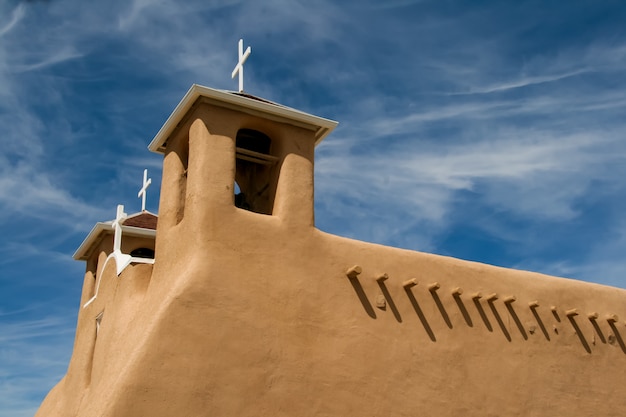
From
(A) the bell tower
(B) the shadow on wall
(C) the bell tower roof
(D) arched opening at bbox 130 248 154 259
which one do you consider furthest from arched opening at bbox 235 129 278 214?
(D) arched opening at bbox 130 248 154 259

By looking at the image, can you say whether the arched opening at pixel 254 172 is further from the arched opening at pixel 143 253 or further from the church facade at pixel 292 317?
the arched opening at pixel 143 253

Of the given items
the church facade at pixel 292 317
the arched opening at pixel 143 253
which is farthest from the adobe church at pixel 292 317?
the arched opening at pixel 143 253

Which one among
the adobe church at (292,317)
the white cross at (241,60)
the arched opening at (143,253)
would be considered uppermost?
the white cross at (241,60)

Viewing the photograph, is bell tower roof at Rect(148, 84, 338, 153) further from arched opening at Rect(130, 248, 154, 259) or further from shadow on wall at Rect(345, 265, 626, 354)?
arched opening at Rect(130, 248, 154, 259)

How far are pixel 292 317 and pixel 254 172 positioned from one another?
2.88m

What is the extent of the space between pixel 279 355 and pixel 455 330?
2814 millimetres

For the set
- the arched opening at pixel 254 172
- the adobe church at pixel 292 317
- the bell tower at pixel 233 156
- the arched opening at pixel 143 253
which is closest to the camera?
the adobe church at pixel 292 317

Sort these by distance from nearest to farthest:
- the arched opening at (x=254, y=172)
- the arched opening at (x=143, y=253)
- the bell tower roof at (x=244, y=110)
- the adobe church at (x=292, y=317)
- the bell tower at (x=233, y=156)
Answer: the adobe church at (x=292, y=317) < the bell tower at (x=233, y=156) < the bell tower roof at (x=244, y=110) < the arched opening at (x=254, y=172) < the arched opening at (x=143, y=253)

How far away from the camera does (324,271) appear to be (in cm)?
956

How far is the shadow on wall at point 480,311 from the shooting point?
32.0ft

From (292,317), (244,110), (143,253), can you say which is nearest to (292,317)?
(292,317)

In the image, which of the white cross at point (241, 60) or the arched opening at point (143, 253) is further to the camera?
the arched opening at point (143, 253)

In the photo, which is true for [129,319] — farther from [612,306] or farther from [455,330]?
[612,306]

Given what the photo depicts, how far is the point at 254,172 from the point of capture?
1116 centimetres
